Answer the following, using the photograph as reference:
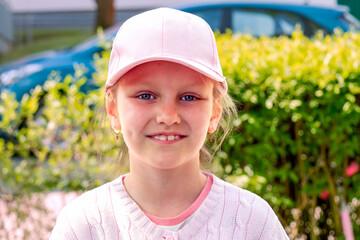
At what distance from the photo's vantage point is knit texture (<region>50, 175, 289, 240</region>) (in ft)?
5.36

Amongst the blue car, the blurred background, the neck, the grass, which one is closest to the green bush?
the blurred background

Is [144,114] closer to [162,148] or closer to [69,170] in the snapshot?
[162,148]

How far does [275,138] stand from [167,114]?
1.71 meters

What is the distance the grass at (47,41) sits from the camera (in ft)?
63.3

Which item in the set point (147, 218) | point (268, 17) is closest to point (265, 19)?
point (268, 17)

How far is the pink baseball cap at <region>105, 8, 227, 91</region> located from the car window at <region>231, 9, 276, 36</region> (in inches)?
228

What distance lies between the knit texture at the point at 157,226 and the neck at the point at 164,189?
0.04m

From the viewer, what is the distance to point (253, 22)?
737cm

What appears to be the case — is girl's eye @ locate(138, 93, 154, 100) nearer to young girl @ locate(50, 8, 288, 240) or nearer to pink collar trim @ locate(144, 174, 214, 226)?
young girl @ locate(50, 8, 288, 240)

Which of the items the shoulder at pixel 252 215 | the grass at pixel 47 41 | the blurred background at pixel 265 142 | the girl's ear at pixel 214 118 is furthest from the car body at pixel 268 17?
the grass at pixel 47 41

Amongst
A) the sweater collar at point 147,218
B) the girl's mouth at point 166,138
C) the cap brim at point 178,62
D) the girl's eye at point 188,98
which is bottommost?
the sweater collar at point 147,218

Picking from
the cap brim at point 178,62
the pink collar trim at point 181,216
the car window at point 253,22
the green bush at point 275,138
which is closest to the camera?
the cap brim at point 178,62

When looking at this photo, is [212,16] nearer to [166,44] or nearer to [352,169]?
[352,169]

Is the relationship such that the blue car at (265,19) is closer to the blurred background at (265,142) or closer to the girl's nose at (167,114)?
the blurred background at (265,142)
